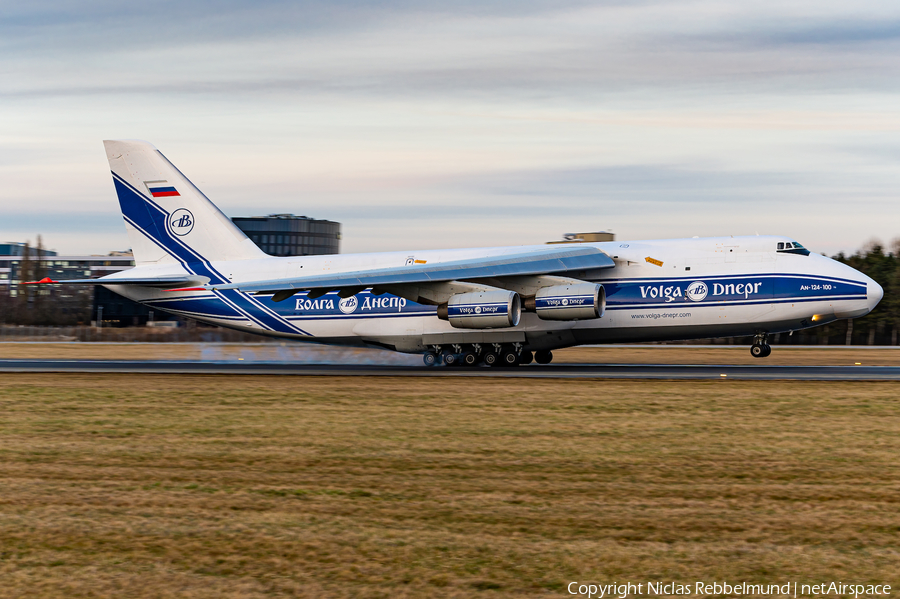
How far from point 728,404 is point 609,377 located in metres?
6.16

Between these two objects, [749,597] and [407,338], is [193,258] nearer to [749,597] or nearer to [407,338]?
[407,338]

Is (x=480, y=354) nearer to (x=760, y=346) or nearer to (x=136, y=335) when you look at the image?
(x=760, y=346)

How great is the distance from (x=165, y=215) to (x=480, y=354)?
13.0 meters

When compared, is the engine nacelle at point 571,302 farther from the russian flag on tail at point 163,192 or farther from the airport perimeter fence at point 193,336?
the airport perimeter fence at point 193,336

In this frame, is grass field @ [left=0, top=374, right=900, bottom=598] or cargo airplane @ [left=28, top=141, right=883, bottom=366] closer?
grass field @ [left=0, top=374, right=900, bottom=598]

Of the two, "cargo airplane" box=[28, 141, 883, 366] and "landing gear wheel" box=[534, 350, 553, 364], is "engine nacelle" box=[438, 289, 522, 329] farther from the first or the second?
"landing gear wheel" box=[534, 350, 553, 364]

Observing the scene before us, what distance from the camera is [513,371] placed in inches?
981

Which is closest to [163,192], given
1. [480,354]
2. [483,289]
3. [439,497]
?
[483,289]

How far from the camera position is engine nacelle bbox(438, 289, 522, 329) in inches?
973

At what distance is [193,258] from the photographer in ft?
98.2

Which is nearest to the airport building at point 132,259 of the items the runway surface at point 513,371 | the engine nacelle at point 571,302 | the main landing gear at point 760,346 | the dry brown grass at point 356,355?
the dry brown grass at point 356,355

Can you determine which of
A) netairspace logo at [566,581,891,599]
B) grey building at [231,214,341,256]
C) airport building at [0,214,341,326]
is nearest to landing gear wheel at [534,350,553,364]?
netairspace logo at [566,581,891,599]

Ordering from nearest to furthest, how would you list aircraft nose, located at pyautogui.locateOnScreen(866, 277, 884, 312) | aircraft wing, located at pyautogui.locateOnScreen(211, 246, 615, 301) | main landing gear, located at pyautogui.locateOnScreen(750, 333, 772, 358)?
aircraft nose, located at pyautogui.locateOnScreen(866, 277, 884, 312), aircraft wing, located at pyautogui.locateOnScreen(211, 246, 615, 301), main landing gear, located at pyautogui.locateOnScreen(750, 333, 772, 358)

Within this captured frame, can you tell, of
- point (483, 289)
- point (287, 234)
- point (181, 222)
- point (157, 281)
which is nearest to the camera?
point (483, 289)
